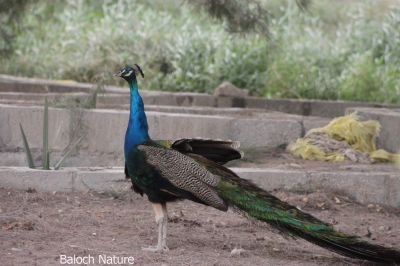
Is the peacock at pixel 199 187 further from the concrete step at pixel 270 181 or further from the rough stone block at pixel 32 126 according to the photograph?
the rough stone block at pixel 32 126

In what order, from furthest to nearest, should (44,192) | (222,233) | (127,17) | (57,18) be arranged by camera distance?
1. (57,18)
2. (127,17)
3. (44,192)
4. (222,233)

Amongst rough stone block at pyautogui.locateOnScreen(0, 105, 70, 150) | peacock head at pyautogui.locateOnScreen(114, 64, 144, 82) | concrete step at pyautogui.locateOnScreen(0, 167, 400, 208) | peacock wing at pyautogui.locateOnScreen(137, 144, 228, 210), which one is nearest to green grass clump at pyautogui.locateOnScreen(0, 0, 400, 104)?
rough stone block at pyautogui.locateOnScreen(0, 105, 70, 150)

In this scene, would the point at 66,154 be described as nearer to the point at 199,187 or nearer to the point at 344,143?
the point at 199,187

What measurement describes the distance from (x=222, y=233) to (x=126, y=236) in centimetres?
79

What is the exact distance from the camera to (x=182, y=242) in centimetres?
654

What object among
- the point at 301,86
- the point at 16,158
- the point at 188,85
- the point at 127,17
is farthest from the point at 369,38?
the point at 16,158

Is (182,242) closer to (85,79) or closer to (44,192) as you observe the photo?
(44,192)

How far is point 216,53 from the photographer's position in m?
16.4

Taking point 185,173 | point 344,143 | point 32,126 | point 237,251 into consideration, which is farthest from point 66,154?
point 344,143

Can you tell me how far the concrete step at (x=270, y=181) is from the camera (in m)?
7.95

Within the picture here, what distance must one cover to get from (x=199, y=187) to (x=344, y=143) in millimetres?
3994

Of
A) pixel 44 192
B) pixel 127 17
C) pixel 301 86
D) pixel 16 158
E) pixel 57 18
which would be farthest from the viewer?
pixel 57 18

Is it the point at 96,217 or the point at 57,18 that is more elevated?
the point at 57,18

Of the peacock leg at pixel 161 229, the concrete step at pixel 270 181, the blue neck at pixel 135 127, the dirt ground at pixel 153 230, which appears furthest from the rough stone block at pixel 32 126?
the peacock leg at pixel 161 229
